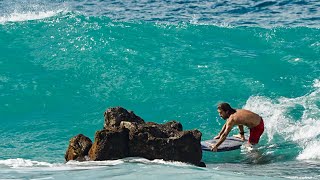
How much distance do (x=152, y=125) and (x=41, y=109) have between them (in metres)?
7.21

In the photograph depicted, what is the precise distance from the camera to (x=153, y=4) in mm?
31078

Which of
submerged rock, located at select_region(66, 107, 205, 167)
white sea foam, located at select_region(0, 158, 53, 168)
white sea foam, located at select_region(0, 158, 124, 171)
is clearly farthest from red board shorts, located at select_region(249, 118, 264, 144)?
white sea foam, located at select_region(0, 158, 53, 168)

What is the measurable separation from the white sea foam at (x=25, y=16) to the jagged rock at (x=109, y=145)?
15.8 metres

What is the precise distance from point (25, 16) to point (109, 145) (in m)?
16.7

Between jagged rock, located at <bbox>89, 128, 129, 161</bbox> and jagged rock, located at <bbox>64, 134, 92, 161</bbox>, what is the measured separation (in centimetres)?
27

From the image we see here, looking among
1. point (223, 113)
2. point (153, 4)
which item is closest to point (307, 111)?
point (223, 113)

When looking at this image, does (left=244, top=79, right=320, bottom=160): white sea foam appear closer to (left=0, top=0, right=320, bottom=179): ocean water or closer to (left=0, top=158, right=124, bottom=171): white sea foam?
(left=0, top=0, right=320, bottom=179): ocean water

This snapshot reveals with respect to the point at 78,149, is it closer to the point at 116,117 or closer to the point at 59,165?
the point at 59,165

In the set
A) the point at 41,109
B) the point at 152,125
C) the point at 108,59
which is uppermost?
the point at 108,59

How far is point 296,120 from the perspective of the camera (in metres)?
16.4

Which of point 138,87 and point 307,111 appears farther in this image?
point 138,87

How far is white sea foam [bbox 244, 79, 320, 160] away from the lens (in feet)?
46.3

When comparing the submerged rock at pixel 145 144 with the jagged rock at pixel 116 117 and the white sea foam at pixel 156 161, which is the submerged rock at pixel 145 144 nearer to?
Answer: the white sea foam at pixel 156 161

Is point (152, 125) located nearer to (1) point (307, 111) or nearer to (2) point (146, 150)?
(2) point (146, 150)
